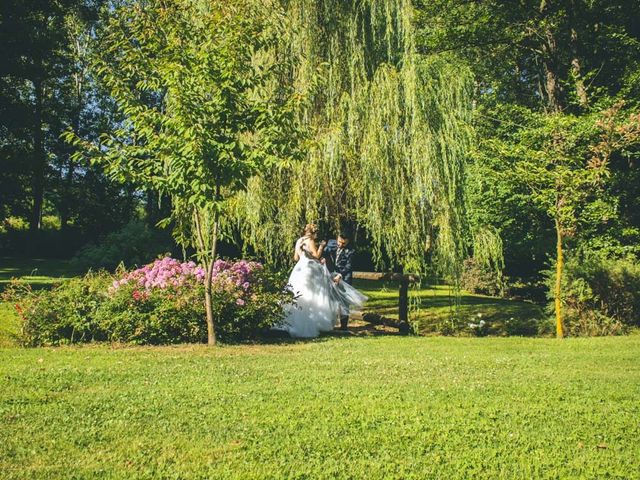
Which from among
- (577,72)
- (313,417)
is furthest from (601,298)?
(313,417)

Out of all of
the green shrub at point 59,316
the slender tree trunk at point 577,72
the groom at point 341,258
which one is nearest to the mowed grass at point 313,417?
the green shrub at point 59,316

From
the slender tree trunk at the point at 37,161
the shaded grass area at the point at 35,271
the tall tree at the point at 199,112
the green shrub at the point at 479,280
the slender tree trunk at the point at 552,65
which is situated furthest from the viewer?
the slender tree trunk at the point at 37,161

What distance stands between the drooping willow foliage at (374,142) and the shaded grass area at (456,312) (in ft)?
6.20

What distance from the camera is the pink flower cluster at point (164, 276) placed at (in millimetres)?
10977

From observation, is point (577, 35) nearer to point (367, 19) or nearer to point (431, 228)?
point (367, 19)

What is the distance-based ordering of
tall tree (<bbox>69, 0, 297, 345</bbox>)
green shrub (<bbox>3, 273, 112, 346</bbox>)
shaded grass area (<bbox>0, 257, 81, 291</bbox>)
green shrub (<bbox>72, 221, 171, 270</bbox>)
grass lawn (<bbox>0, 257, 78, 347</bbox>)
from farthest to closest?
green shrub (<bbox>72, 221, 171, 270</bbox>), shaded grass area (<bbox>0, 257, 81, 291</bbox>), grass lawn (<bbox>0, 257, 78, 347</bbox>), green shrub (<bbox>3, 273, 112, 346</bbox>), tall tree (<bbox>69, 0, 297, 345</bbox>)

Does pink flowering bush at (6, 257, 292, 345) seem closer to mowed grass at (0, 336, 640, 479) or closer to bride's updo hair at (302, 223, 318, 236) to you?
mowed grass at (0, 336, 640, 479)

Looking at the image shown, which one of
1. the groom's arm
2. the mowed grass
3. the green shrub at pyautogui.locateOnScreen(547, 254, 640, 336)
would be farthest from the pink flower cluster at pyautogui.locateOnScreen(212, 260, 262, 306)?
the green shrub at pyautogui.locateOnScreen(547, 254, 640, 336)

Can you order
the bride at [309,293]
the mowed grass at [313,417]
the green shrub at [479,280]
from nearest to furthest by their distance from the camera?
the mowed grass at [313,417], the bride at [309,293], the green shrub at [479,280]

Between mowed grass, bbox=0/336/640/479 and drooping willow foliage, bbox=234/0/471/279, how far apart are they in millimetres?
4077

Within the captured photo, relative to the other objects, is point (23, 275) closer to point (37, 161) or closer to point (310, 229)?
point (37, 161)

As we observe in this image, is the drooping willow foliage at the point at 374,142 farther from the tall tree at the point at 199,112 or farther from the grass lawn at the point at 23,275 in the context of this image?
the grass lawn at the point at 23,275

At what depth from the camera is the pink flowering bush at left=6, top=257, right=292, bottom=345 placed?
34.3 ft

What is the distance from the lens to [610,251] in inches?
692
